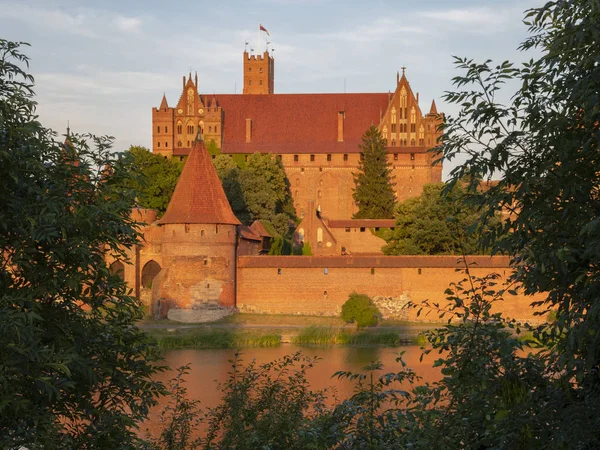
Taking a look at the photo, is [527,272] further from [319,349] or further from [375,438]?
[319,349]

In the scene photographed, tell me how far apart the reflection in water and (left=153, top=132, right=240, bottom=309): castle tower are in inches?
191

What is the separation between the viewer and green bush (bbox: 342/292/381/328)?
93.9 feet

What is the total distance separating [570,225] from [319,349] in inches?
780

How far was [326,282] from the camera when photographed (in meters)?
30.4

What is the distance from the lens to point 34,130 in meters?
6.03

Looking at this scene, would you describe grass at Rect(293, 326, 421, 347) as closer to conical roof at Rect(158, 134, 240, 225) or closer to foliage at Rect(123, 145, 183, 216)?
conical roof at Rect(158, 134, 240, 225)

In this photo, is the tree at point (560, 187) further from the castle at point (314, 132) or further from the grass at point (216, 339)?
the castle at point (314, 132)

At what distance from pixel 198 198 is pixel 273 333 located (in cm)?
556

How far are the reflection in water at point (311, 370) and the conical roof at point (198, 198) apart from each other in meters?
5.86

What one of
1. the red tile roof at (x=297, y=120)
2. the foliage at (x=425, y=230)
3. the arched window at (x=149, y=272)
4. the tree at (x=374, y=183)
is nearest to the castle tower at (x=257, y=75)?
the red tile roof at (x=297, y=120)

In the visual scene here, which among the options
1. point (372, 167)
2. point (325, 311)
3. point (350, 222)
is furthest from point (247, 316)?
point (372, 167)

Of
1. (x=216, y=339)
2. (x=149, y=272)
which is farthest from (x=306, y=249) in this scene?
(x=216, y=339)

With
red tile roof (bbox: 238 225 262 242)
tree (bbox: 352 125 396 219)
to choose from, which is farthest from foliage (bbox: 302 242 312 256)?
red tile roof (bbox: 238 225 262 242)

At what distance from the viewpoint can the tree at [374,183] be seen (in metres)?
46.7
